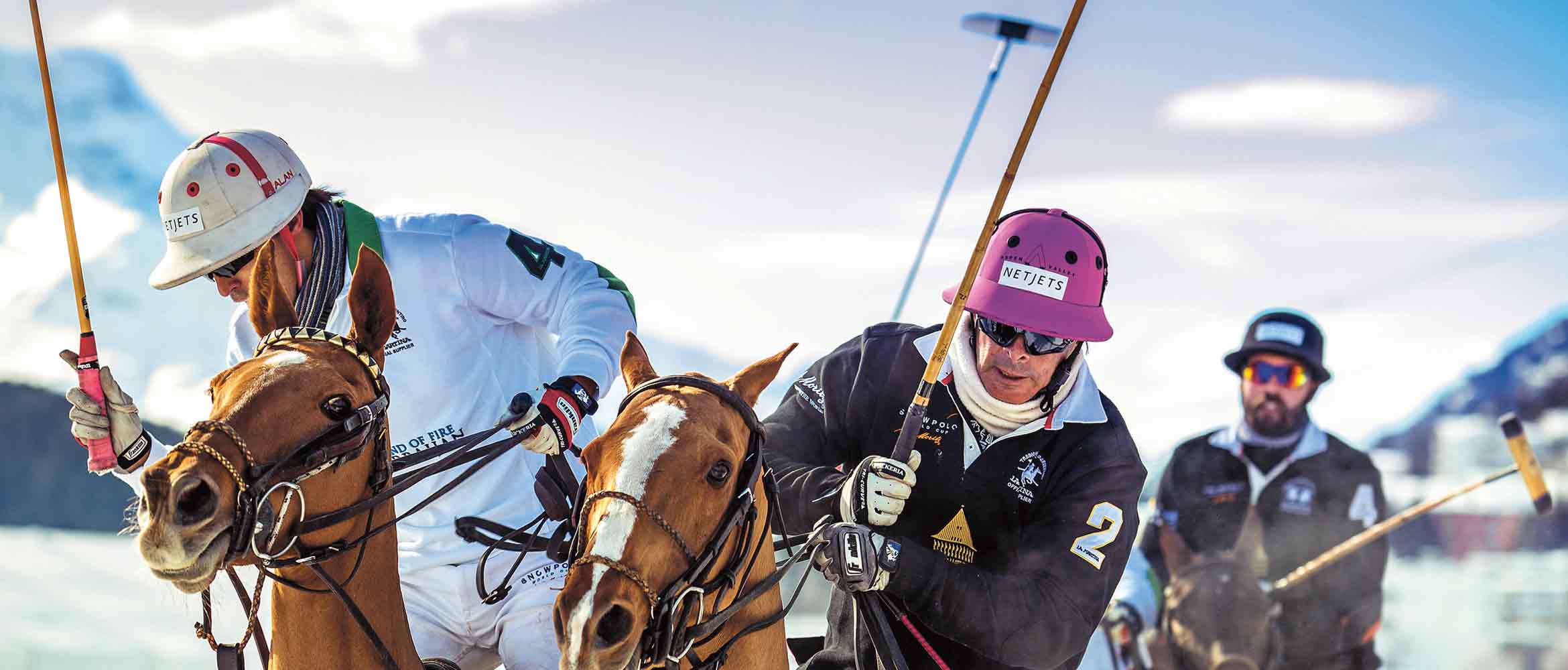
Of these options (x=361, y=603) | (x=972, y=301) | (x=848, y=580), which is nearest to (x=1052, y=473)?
(x=972, y=301)

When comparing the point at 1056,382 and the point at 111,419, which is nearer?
the point at 111,419

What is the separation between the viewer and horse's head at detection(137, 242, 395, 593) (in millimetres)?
2463

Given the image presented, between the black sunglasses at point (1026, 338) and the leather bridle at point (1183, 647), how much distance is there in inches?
188

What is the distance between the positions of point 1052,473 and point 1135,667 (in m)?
4.32

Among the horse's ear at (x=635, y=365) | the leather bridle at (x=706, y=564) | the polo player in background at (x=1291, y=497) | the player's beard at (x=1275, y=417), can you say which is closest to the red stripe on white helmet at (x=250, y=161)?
the horse's ear at (x=635, y=365)

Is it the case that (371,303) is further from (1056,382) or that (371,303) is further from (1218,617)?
(1218,617)

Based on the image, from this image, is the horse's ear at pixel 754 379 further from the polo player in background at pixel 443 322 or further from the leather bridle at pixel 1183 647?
the leather bridle at pixel 1183 647

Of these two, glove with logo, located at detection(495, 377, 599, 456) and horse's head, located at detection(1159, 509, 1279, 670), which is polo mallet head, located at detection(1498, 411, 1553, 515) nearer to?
horse's head, located at detection(1159, 509, 1279, 670)

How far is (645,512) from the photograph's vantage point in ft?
7.79

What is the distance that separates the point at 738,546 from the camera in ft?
8.94

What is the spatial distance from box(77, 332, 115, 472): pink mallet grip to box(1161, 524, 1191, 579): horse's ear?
22.0 feet

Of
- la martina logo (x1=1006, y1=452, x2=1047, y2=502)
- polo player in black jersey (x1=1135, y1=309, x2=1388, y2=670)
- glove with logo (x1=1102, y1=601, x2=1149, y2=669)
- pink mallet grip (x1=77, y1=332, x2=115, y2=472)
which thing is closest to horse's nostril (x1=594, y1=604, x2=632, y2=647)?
la martina logo (x1=1006, y1=452, x2=1047, y2=502)

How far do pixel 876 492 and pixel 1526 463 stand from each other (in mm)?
6518

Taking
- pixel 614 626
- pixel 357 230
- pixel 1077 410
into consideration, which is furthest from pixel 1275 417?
pixel 614 626
